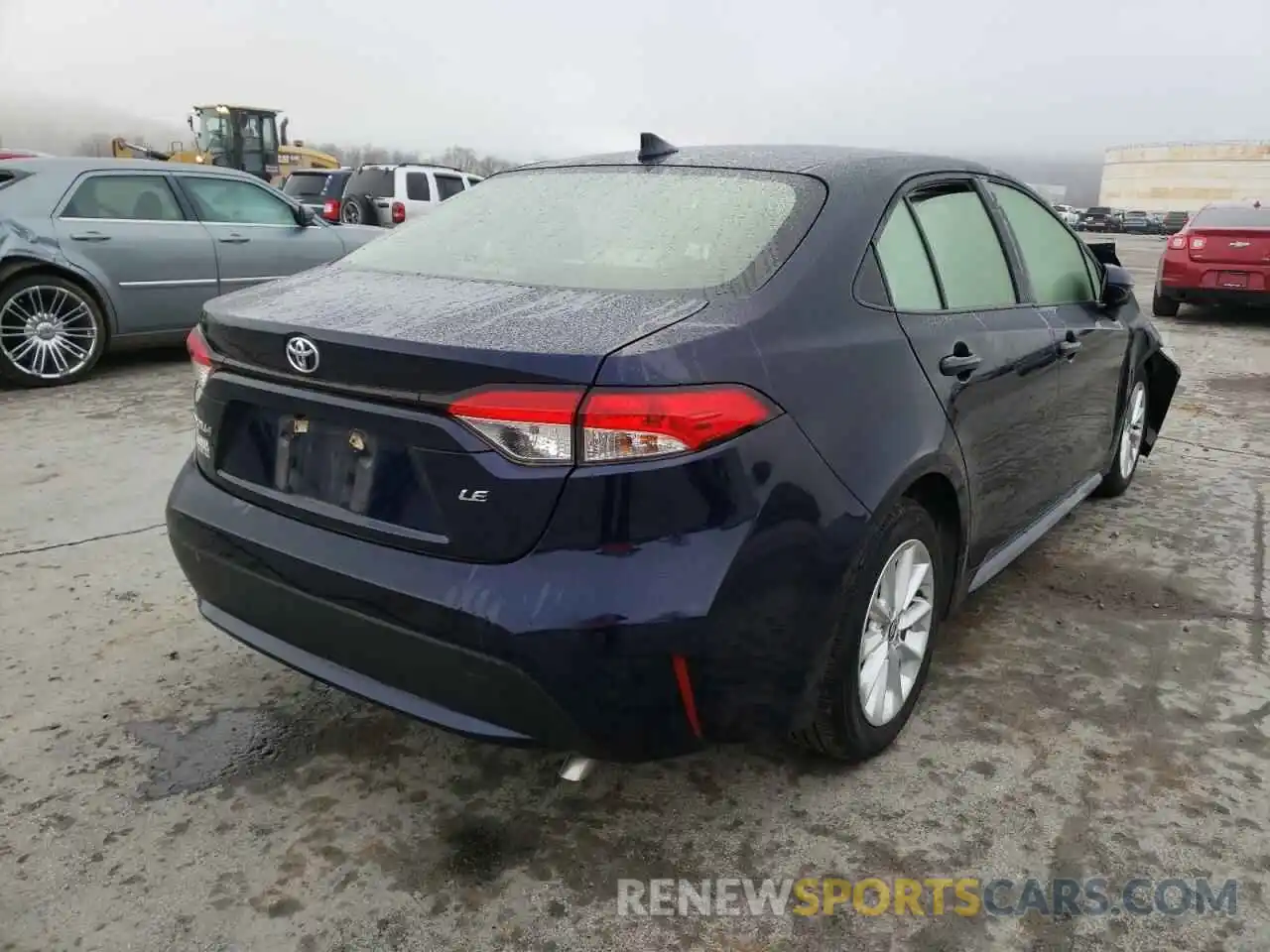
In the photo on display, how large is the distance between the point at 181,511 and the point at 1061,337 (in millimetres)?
2763

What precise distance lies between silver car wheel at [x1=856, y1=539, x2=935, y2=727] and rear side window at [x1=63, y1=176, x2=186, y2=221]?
6.40 m

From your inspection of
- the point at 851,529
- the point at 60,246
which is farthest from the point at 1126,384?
the point at 60,246

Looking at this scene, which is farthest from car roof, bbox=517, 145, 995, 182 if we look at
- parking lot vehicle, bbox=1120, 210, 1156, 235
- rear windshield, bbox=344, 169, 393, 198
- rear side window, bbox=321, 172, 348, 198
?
parking lot vehicle, bbox=1120, 210, 1156, 235

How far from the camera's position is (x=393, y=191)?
1580cm

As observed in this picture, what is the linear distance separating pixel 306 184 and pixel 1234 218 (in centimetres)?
1518

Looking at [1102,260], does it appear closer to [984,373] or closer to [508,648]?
[984,373]

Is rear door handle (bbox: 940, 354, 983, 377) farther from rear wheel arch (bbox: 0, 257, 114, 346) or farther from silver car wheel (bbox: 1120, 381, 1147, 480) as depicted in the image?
rear wheel arch (bbox: 0, 257, 114, 346)

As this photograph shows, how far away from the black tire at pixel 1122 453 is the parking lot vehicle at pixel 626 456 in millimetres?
1699

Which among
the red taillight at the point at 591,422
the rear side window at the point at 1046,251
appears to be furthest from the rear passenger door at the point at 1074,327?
the red taillight at the point at 591,422

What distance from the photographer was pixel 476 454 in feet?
6.26

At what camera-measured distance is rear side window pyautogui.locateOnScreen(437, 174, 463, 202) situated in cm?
1670

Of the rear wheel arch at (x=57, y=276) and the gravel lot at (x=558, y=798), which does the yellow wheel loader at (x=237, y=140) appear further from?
the gravel lot at (x=558, y=798)

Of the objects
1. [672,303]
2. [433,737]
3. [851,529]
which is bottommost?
[433,737]

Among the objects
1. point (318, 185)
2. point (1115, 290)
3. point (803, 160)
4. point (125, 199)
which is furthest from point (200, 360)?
point (318, 185)
